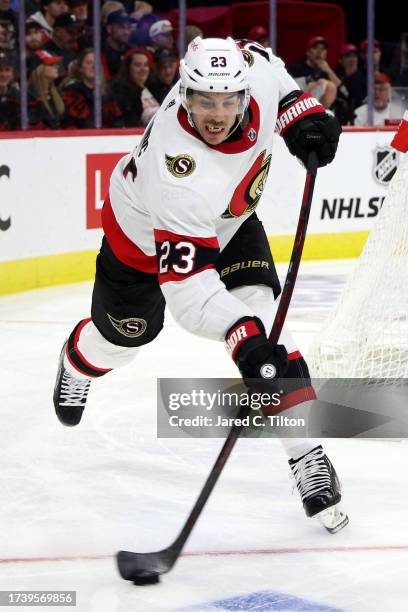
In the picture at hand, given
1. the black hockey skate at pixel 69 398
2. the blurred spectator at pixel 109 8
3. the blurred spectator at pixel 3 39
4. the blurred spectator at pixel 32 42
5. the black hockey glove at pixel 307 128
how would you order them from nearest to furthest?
the black hockey glove at pixel 307 128, the black hockey skate at pixel 69 398, the blurred spectator at pixel 3 39, the blurred spectator at pixel 32 42, the blurred spectator at pixel 109 8

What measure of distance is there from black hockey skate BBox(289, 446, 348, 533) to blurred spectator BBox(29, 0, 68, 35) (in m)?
4.29

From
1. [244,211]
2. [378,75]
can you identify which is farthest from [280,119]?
[378,75]

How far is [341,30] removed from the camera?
29.1 ft

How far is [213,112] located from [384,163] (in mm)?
5009

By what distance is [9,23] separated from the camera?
608 centimetres

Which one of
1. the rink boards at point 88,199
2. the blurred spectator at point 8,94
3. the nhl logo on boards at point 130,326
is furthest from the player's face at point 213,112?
the blurred spectator at point 8,94

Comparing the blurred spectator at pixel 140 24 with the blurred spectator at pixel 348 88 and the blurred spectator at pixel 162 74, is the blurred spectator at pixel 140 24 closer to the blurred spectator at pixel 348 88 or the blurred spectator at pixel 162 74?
the blurred spectator at pixel 162 74

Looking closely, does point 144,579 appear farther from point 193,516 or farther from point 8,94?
point 8,94

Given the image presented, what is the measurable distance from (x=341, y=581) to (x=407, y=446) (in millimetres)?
1072

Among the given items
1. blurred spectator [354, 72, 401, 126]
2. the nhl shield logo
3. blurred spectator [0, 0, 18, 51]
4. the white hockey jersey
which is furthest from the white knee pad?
blurred spectator [354, 72, 401, 126]

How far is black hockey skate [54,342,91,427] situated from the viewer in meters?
3.39

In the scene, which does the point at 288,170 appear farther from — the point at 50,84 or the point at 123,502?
the point at 123,502

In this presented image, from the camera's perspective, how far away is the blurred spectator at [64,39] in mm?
6422

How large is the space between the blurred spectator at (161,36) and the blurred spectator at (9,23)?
1071 mm
